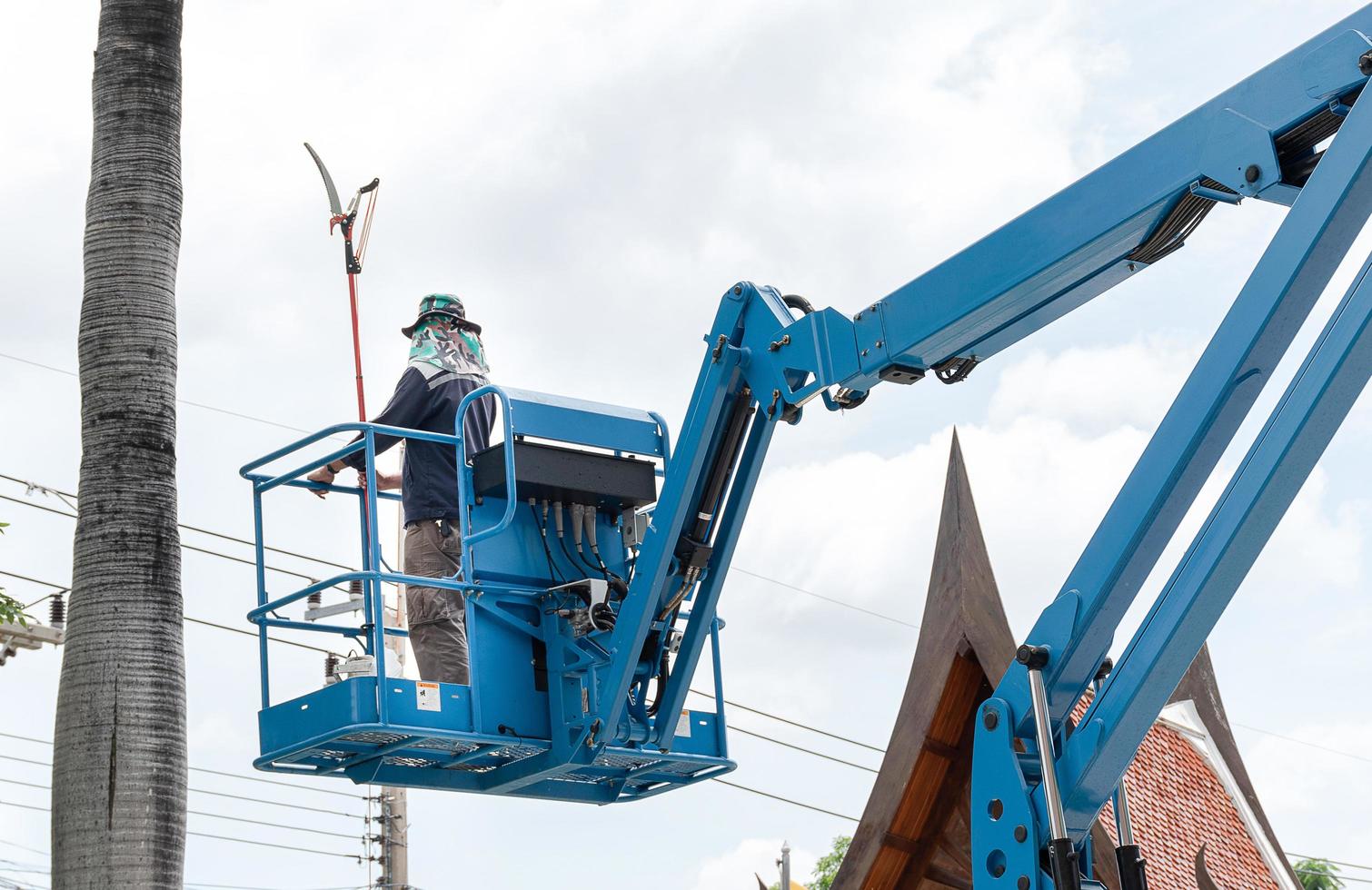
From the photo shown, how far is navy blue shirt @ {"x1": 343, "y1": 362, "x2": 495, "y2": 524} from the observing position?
8.02 meters

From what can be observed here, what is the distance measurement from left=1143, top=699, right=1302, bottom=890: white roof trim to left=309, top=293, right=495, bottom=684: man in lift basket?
7.75 metres

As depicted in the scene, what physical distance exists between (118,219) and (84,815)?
3.27 metres

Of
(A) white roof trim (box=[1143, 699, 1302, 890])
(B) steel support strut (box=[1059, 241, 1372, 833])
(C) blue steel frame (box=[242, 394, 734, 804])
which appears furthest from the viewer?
(A) white roof trim (box=[1143, 699, 1302, 890])

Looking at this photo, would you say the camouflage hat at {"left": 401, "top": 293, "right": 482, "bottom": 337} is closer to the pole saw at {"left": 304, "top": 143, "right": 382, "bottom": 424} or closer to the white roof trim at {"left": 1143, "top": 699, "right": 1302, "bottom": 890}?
the pole saw at {"left": 304, "top": 143, "right": 382, "bottom": 424}

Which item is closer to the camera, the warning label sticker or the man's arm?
the warning label sticker

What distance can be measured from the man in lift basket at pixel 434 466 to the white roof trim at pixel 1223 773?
25.4ft

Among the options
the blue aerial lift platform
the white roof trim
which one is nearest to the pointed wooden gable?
the white roof trim

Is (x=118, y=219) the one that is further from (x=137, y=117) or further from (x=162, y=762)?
(x=162, y=762)

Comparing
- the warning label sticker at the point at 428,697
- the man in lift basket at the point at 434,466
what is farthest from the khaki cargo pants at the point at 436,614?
the warning label sticker at the point at 428,697

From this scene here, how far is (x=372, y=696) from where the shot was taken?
23.0 ft

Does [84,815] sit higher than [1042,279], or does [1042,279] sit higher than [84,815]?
[1042,279]

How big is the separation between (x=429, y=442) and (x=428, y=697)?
1.43m

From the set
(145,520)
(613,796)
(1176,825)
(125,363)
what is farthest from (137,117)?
(1176,825)

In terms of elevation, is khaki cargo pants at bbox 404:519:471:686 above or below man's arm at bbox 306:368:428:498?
below
